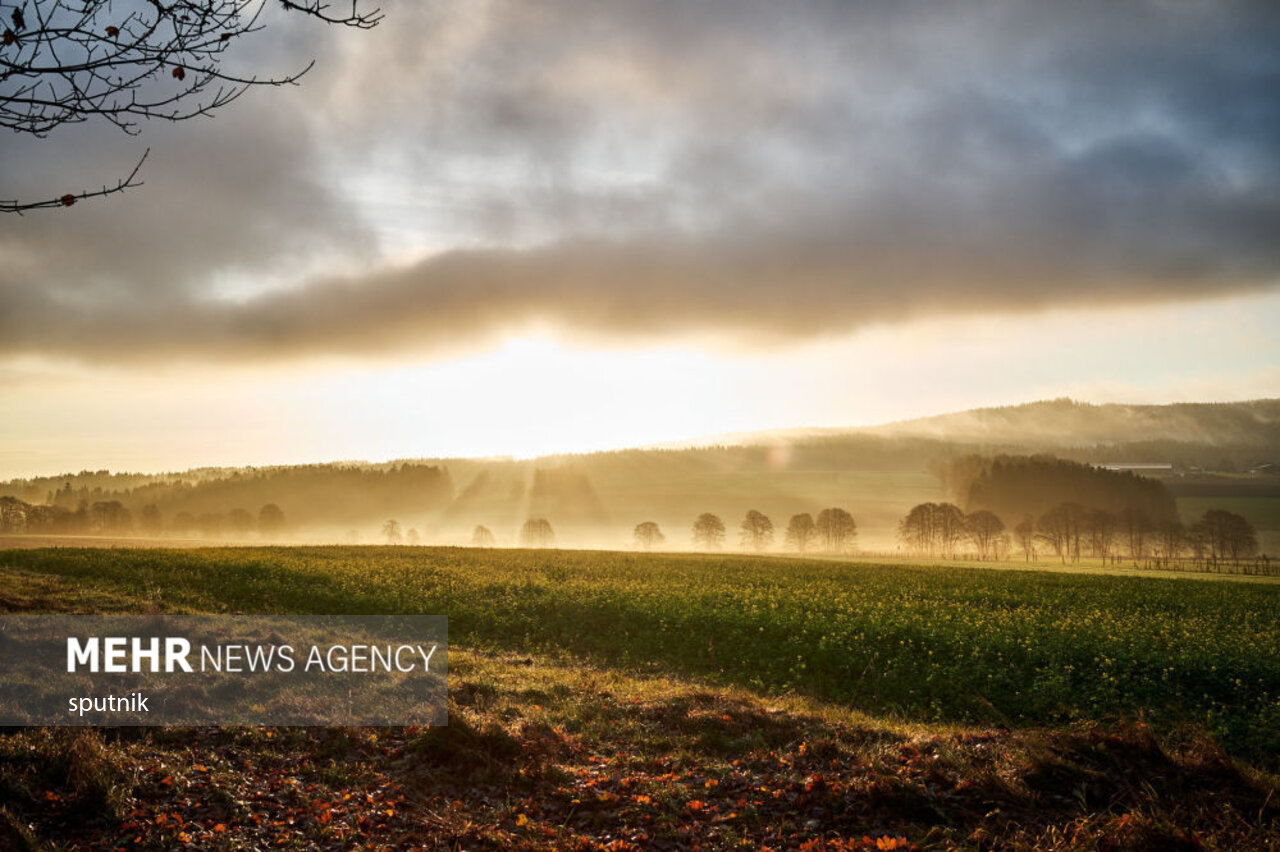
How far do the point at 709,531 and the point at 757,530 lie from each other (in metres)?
8.84

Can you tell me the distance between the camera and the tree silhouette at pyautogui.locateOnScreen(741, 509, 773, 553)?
11856cm

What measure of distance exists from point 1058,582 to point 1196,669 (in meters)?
20.1

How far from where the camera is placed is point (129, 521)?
15575cm

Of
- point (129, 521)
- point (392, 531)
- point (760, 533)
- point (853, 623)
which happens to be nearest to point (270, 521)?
point (392, 531)

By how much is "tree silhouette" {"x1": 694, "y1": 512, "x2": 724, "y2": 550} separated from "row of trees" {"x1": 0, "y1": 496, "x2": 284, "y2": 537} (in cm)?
9769

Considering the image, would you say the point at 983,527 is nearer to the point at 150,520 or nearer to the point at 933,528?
the point at 933,528

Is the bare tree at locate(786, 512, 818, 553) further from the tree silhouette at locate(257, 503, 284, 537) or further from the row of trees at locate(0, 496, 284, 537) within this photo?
the row of trees at locate(0, 496, 284, 537)

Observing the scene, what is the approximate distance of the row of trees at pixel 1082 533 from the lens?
89250mm

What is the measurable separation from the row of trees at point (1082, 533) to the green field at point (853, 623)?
2657 inches

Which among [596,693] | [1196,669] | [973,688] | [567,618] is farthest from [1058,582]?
[596,693]

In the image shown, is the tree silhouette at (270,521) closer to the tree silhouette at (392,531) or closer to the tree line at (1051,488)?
the tree silhouette at (392,531)

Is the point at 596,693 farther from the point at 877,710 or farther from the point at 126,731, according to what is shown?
the point at 126,731

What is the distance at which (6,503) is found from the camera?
5719 inches

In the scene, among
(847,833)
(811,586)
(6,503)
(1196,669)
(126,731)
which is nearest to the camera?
(847,833)
